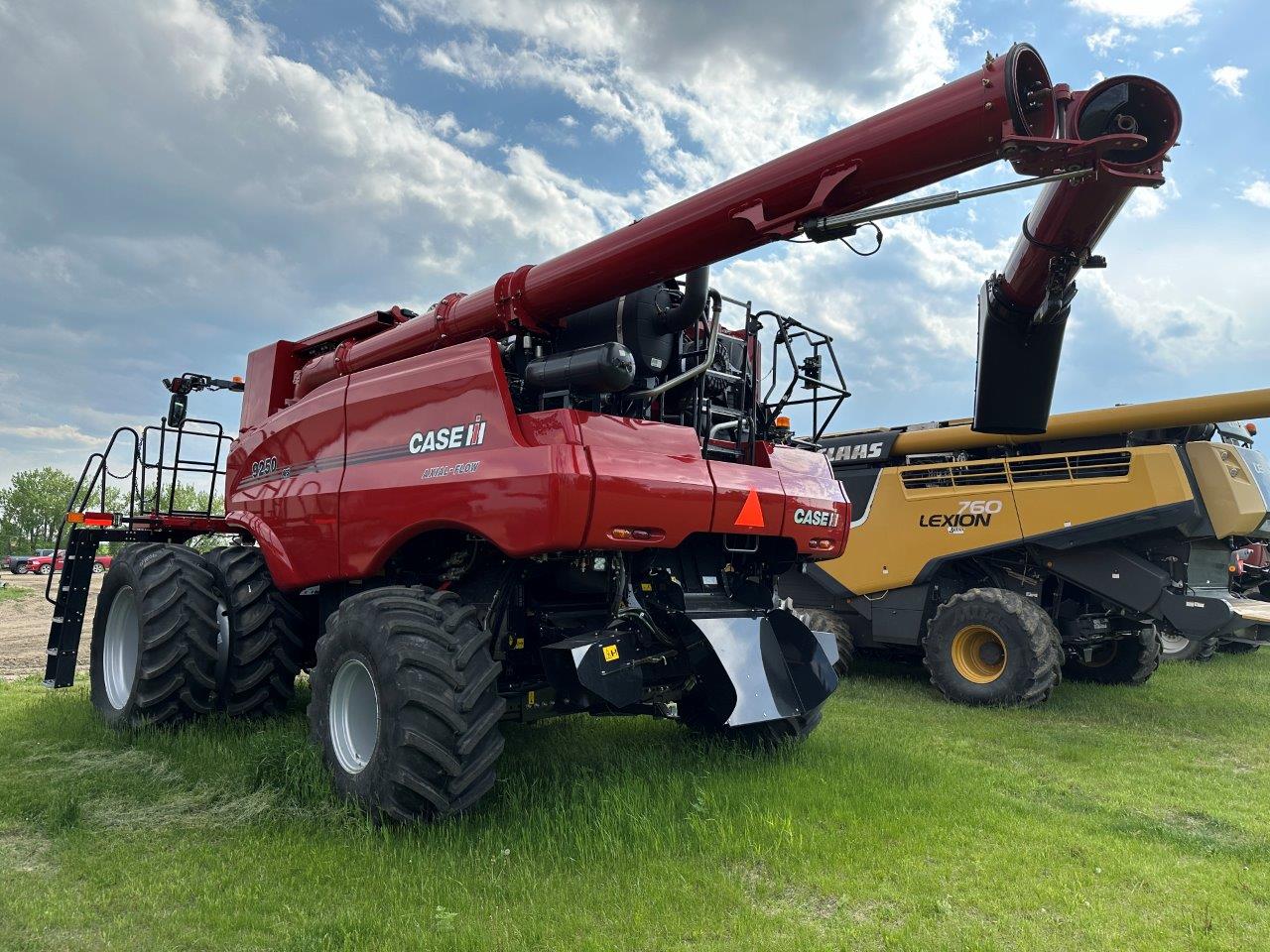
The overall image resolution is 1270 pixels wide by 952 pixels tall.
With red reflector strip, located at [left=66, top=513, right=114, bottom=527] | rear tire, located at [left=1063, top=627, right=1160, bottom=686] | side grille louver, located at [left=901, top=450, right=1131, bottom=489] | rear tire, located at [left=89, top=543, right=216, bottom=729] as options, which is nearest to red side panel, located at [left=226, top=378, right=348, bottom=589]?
rear tire, located at [left=89, top=543, right=216, bottom=729]

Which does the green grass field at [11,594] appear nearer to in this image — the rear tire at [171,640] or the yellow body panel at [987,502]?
the rear tire at [171,640]

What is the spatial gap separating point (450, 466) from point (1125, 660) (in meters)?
8.15

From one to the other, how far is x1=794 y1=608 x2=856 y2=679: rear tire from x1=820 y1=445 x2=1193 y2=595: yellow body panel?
0.45 m

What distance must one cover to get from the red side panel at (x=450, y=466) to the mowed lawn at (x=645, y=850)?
1.37 metres

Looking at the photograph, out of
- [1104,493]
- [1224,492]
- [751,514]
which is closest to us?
[751,514]

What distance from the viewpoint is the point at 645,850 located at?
4.01 m

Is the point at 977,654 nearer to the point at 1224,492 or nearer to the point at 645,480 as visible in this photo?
the point at 1224,492

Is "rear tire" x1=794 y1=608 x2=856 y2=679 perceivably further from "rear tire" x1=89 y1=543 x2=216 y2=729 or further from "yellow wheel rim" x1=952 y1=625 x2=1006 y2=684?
"rear tire" x1=89 y1=543 x2=216 y2=729

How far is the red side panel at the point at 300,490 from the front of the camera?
5.49 m

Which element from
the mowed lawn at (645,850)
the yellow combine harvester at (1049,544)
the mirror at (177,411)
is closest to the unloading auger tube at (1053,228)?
the mowed lawn at (645,850)

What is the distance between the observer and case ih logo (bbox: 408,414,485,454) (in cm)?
457

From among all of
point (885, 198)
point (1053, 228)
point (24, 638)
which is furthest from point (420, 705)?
point (24, 638)

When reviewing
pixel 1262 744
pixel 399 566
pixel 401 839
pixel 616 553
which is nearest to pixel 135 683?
pixel 399 566

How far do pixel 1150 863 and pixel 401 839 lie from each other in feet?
11.1
